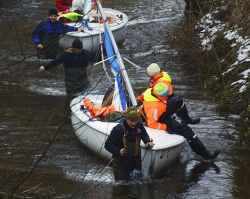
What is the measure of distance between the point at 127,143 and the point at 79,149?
2.12 metres

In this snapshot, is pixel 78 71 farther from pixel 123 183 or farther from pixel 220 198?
pixel 220 198

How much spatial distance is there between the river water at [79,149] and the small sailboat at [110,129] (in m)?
0.22

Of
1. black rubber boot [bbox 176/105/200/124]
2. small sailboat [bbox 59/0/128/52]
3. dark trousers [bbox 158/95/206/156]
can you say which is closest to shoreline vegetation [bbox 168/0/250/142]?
black rubber boot [bbox 176/105/200/124]

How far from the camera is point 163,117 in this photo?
10.3m

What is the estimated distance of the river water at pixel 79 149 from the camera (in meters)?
8.94

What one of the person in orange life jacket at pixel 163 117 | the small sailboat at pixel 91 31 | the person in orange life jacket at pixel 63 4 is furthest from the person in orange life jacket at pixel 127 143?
the person in orange life jacket at pixel 63 4

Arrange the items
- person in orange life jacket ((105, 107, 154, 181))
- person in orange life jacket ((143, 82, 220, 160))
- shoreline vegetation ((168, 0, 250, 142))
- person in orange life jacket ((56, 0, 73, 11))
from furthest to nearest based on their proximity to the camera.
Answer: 1. person in orange life jacket ((56, 0, 73, 11))
2. shoreline vegetation ((168, 0, 250, 142))
3. person in orange life jacket ((143, 82, 220, 160))
4. person in orange life jacket ((105, 107, 154, 181))

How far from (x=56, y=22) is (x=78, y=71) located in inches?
122

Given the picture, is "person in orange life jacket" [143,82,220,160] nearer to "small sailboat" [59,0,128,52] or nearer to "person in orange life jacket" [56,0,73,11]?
"small sailboat" [59,0,128,52]

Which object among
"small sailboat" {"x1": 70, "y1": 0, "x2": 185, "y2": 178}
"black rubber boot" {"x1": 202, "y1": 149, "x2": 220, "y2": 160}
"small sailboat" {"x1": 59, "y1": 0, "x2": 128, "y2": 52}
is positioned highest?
"small sailboat" {"x1": 70, "y1": 0, "x2": 185, "y2": 178}

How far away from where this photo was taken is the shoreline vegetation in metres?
13.0

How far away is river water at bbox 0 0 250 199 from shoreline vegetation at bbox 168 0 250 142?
0.99ft

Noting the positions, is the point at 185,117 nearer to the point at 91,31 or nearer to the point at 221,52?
the point at 221,52

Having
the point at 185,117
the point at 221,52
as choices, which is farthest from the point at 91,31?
the point at 185,117
